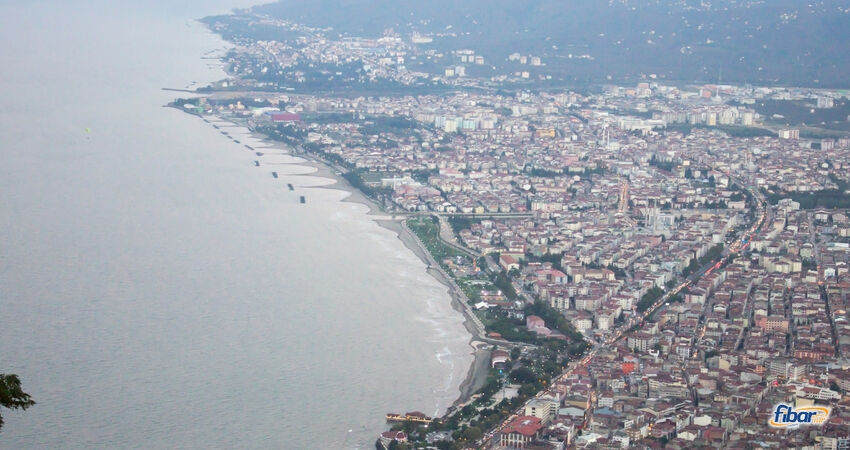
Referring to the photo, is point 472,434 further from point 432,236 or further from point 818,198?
point 818,198

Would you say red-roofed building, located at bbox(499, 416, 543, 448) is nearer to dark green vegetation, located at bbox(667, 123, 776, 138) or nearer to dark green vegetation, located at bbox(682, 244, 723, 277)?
dark green vegetation, located at bbox(682, 244, 723, 277)

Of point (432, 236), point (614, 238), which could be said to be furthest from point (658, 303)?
point (432, 236)

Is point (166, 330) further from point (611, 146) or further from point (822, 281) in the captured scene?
point (611, 146)

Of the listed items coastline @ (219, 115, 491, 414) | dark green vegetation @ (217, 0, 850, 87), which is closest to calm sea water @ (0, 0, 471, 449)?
coastline @ (219, 115, 491, 414)

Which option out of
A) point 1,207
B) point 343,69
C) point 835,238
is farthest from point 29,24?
point 835,238

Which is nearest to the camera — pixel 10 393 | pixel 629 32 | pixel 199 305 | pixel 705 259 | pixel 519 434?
pixel 10 393

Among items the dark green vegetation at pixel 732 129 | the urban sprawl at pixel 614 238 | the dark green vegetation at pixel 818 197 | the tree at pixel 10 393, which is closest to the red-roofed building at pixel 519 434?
the urban sprawl at pixel 614 238
